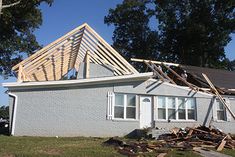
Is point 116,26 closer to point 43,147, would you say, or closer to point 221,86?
point 221,86

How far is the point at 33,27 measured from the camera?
33.5 m

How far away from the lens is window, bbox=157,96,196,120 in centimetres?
2092

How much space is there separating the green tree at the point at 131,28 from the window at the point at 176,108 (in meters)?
24.7

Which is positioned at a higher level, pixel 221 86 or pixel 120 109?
pixel 221 86

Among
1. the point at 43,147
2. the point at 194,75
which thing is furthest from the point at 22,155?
the point at 194,75

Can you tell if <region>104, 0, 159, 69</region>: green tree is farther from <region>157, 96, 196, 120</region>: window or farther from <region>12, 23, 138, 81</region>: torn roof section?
<region>157, 96, 196, 120</region>: window

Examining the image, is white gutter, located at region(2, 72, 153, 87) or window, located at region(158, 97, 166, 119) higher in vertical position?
white gutter, located at region(2, 72, 153, 87)

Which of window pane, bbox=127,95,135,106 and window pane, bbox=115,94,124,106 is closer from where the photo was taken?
window pane, bbox=115,94,124,106

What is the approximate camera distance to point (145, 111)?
2055 cm

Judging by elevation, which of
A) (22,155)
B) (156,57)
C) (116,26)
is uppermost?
(116,26)

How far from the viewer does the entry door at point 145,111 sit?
2039 cm

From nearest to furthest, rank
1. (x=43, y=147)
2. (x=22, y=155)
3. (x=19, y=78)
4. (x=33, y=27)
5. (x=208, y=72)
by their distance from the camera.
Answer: (x=22, y=155), (x=43, y=147), (x=19, y=78), (x=208, y=72), (x=33, y=27)

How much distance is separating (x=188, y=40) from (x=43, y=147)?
32.0 m

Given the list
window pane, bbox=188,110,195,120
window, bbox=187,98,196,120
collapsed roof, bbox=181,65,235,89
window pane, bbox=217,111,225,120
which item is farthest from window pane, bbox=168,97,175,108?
collapsed roof, bbox=181,65,235,89
